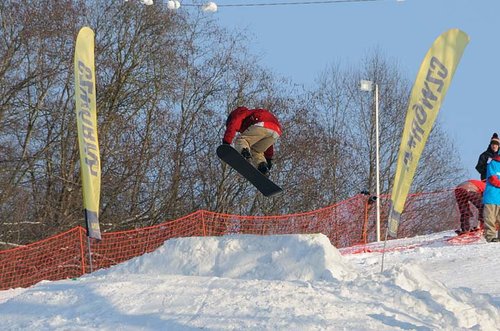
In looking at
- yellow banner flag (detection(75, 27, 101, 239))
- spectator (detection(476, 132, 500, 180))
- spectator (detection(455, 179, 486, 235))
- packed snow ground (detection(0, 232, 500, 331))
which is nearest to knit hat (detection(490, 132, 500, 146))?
→ spectator (detection(476, 132, 500, 180))

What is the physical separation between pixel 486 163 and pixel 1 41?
554 inches

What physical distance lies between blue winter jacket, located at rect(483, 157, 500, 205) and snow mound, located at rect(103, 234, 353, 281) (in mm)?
5235

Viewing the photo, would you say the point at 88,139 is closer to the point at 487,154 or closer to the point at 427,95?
the point at 427,95

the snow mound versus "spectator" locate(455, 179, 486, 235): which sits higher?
"spectator" locate(455, 179, 486, 235)

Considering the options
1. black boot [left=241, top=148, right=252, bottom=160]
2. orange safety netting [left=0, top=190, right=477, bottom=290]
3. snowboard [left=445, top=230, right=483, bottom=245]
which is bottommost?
snowboard [left=445, top=230, right=483, bottom=245]

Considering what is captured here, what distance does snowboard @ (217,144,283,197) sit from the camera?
11.8m

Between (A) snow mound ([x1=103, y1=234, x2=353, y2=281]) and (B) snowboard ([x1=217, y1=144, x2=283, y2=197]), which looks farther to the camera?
(B) snowboard ([x1=217, y1=144, x2=283, y2=197])

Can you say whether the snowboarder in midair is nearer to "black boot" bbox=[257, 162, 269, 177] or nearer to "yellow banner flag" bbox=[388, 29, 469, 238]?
"black boot" bbox=[257, 162, 269, 177]

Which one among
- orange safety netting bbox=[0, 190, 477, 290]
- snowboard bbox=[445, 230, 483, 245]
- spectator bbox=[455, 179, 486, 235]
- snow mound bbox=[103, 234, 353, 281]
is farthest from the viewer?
orange safety netting bbox=[0, 190, 477, 290]

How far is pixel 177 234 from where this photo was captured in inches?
753

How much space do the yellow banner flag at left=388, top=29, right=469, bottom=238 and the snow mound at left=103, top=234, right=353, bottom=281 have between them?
56.6 inches

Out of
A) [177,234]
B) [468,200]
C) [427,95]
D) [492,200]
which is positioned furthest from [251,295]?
[177,234]

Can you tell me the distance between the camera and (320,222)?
67.0 ft

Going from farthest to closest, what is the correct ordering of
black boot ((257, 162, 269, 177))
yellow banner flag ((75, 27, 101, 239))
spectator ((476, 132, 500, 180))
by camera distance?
spectator ((476, 132, 500, 180)), black boot ((257, 162, 269, 177)), yellow banner flag ((75, 27, 101, 239))
